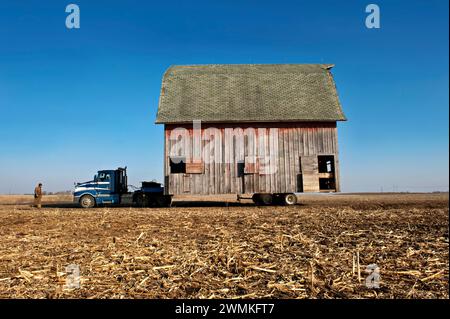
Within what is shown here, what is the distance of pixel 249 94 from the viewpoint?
2325 centimetres

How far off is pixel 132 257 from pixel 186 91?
751 inches

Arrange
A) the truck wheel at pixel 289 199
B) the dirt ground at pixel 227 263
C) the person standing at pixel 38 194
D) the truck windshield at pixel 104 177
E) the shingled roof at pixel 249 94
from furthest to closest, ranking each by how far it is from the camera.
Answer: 1. the person standing at pixel 38 194
2. the truck windshield at pixel 104 177
3. the shingled roof at pixel 249 94
4. the truck wheel at pixel 289 199
5. the dirt ground at pixel 227 263

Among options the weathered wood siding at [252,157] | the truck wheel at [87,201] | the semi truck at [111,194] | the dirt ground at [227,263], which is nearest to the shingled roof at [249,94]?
the weathered wood siding at [252,157]

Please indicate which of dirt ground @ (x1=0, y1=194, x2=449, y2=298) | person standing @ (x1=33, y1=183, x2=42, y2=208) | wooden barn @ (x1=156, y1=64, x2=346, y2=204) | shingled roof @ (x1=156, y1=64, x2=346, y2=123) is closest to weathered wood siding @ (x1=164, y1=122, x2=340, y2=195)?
wooden barn @ (x1=156, y1=64, x2=346, y2=204)

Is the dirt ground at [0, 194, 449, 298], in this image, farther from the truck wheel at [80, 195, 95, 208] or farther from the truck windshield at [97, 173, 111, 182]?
the truck windshield at [97, 173, 111, 182]

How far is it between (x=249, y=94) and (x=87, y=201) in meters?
14.2

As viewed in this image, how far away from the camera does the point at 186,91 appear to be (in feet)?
76.9

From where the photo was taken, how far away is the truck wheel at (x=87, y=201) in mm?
21266

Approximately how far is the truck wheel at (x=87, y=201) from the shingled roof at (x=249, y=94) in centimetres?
746

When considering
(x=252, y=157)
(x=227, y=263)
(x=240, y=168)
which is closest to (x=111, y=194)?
(x=240, y=168)

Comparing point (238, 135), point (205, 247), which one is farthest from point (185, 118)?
point (205, 247)

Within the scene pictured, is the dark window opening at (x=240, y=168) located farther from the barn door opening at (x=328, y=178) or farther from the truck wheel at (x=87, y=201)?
the truck wheel at (x=87, y=201)

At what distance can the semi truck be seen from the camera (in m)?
21.5

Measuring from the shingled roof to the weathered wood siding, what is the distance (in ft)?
2.53
